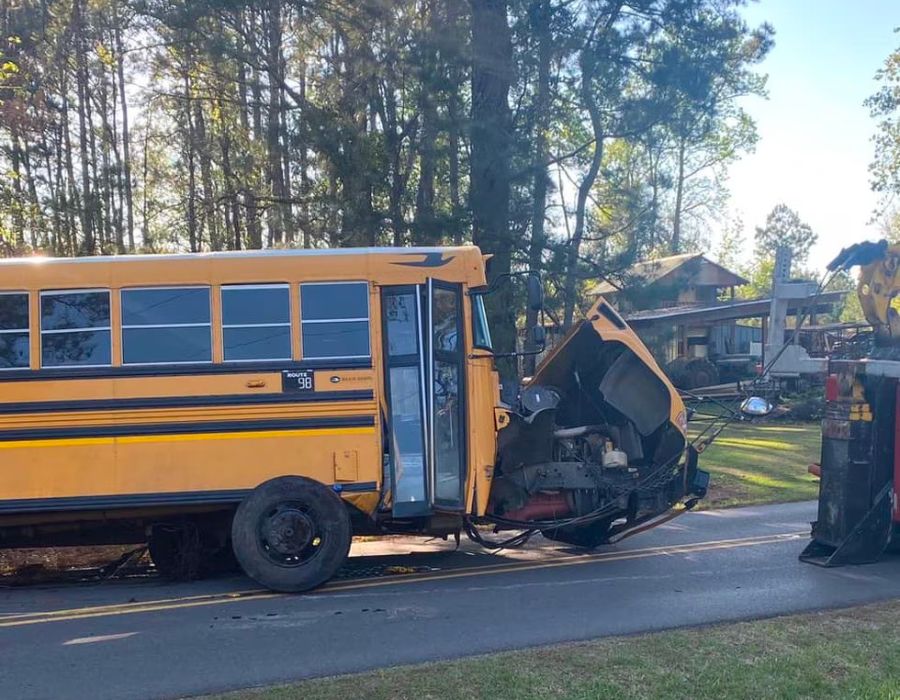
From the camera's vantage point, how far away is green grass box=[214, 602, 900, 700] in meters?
5.25

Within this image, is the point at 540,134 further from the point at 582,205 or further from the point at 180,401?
the point at 180,401

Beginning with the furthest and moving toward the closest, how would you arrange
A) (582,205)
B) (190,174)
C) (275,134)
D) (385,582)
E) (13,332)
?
(190,174)
(582,205)
(275,134)
(385,582)
(13,332)

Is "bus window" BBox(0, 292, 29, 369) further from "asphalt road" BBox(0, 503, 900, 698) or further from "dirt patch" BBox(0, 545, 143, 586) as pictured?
"dirt patch" BBox(0, 545, 143, 586)

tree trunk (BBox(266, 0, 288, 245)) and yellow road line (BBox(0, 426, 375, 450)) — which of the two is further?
tree trunk (BBox(266, 0, 288, 245))

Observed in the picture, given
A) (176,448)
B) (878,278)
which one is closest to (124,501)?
(176,448)

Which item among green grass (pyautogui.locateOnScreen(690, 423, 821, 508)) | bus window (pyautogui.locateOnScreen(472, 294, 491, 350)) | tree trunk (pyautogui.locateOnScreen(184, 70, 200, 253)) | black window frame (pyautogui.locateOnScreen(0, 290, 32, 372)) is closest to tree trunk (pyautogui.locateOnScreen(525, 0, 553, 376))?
green grass (pyautogui.locateOnScreen(690, 423, 821, 508))

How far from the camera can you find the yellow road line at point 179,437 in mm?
7902

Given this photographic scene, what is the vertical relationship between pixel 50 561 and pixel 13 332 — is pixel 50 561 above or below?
below

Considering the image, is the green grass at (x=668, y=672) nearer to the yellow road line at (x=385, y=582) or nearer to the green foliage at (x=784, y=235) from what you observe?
the yellow road line at (x=385, y=582)

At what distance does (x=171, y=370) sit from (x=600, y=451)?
14.8 ft

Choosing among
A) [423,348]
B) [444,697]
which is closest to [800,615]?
[444,697]

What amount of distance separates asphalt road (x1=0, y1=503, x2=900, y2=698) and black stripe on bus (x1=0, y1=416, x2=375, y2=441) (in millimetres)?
1434

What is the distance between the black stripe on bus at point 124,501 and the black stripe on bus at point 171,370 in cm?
106

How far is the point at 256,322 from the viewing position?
26.8ft
